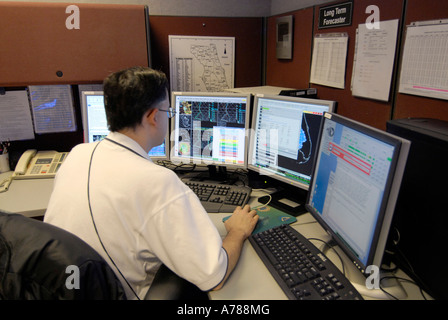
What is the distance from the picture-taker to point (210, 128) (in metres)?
1.62

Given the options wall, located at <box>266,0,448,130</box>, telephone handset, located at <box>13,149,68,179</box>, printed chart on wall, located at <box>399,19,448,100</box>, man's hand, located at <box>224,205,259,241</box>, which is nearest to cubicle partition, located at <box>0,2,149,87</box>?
telephone handset, located at <box>13,149,68,179</box>

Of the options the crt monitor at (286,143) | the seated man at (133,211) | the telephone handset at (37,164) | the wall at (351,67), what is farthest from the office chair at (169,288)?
the telephone handset at (37,164)

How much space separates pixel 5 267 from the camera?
2.01 feet

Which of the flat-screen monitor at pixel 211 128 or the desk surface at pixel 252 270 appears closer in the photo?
the desk surface at pixel 252 270

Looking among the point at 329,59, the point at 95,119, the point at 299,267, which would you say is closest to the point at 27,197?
the point at 95,119

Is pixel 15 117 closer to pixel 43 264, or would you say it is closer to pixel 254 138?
pixel 254 138

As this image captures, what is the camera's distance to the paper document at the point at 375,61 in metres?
1.21

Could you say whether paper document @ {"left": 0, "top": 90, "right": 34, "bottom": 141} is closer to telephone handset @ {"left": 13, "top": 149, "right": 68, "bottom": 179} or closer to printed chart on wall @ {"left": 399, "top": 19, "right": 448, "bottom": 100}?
telephone handset @ {"left": 13, "top": 149, "right": 68, "bottom": 179}

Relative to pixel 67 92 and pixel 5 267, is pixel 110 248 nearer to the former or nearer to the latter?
pixel 5 267

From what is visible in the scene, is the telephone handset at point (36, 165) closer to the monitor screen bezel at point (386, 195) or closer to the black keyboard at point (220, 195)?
the black keyboard at point (220, 195)

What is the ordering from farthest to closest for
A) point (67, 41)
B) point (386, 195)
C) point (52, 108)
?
1. point (52, 108)
2. point (67, 41)
3. point (386, 195)

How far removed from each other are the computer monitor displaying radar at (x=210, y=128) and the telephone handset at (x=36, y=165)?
64 cm

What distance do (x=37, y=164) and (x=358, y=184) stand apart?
5.24 ft
